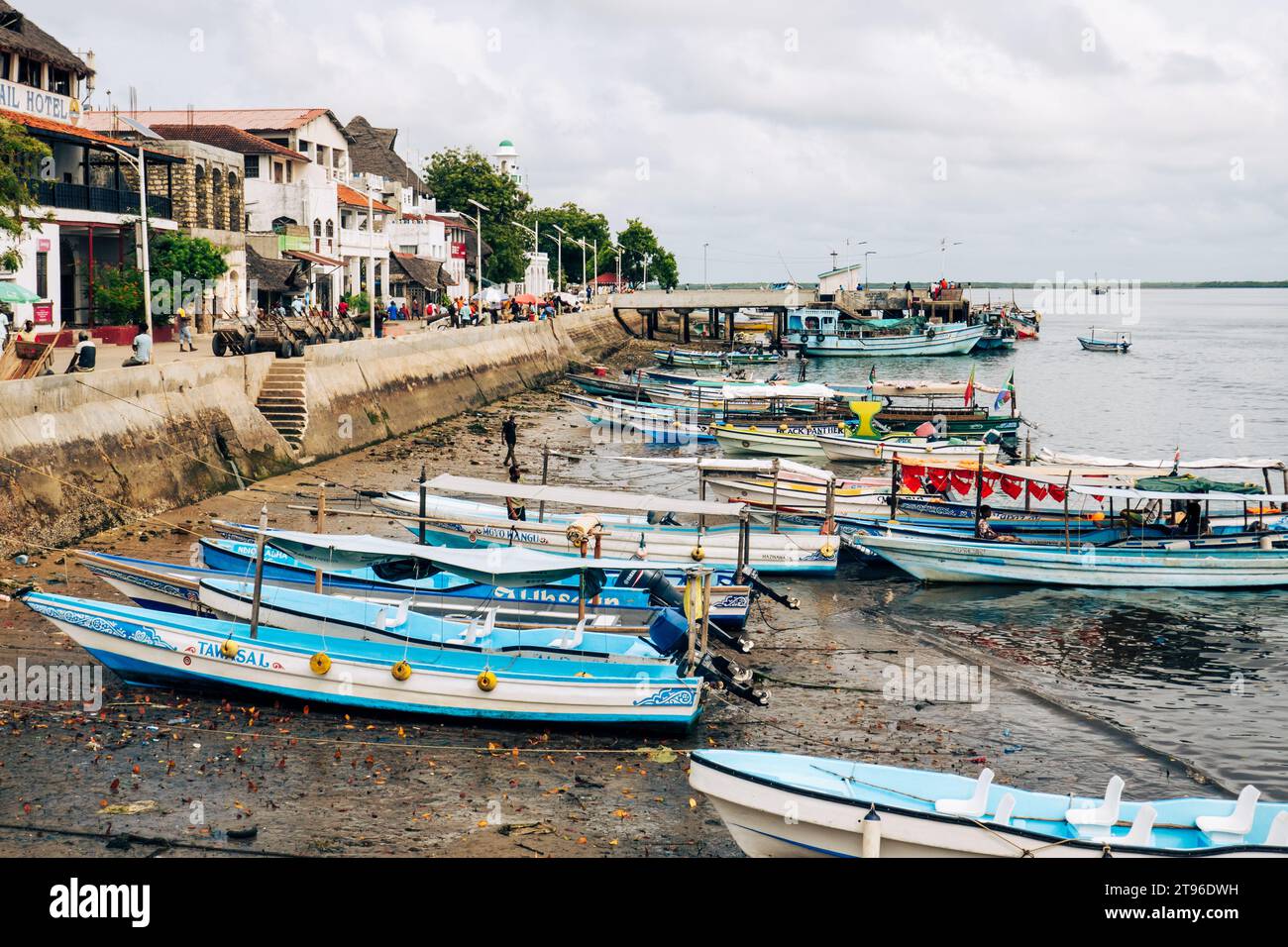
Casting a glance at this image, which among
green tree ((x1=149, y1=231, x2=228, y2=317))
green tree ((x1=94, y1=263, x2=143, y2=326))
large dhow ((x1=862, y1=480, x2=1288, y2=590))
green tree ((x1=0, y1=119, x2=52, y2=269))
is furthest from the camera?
green tree ((x1=149, y1=231, x2=228, y2=317))

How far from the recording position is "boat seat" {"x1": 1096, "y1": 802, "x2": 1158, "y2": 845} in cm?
1172

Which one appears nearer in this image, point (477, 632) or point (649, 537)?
point (477, 632)

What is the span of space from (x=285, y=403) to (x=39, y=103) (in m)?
14.5

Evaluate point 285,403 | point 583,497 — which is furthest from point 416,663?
point 285,403

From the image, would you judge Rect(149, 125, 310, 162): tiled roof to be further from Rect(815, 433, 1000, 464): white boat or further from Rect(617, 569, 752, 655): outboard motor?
Rect(617, 569, 752, 655): outboard motor

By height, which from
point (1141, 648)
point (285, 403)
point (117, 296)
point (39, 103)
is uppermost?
point (39, 103)

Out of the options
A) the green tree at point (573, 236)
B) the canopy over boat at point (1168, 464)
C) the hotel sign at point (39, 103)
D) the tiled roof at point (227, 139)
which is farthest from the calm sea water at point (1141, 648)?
the green tree at point (573, 236)

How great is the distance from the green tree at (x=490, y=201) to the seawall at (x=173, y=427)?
49.3 m

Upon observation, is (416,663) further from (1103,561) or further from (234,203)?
(234,203)

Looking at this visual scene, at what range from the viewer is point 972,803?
12.0 metres

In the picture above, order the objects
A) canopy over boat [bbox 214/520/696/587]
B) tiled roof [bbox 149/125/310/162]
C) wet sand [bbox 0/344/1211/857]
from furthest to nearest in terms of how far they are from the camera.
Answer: tiled roof [bbox 149/125/310/162]
canopy over boat [bbox 214/520/696/587]
wet sand [bbox 0/344/1211/857]

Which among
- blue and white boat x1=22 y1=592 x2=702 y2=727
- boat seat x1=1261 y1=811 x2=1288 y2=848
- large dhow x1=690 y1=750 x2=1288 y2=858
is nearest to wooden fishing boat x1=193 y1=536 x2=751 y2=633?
blue and white boat x1=22 y1=592 x2=702 y2=727

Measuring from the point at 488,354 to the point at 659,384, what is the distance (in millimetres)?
9365

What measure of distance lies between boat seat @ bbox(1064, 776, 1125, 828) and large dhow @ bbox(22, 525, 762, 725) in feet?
19.4
